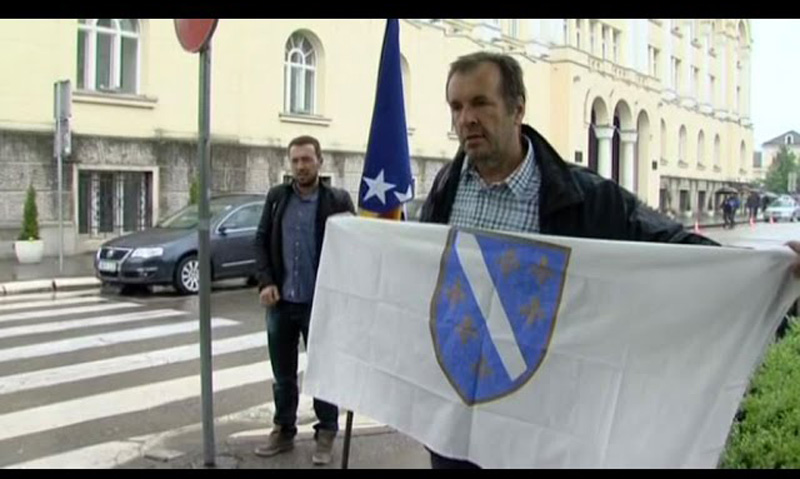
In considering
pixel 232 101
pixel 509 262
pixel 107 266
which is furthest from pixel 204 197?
pixel 232 101

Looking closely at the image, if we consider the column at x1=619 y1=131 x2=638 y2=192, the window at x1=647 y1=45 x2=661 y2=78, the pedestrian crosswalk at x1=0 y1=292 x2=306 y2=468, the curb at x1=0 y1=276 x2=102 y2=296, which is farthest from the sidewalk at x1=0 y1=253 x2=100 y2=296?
the window at x1=647 y1=45 x2=661 y2=78

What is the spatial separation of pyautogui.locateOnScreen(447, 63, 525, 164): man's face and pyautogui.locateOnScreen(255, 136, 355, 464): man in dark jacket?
8.31 feet

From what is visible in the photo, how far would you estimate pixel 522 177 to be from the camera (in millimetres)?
2980

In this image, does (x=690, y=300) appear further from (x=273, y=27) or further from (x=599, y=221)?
(x=273, y=27)

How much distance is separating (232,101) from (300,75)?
11.1 ft

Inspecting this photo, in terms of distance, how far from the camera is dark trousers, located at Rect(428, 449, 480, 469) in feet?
10.2

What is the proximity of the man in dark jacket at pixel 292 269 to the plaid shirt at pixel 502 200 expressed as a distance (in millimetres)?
2305

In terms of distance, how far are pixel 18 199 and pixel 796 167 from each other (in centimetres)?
10735

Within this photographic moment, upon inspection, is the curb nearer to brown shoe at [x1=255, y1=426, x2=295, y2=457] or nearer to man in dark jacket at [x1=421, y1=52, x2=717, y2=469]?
brown shoe at [x1=255, y1=426, x2=295, y2=457]

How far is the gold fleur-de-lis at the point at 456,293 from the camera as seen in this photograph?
10.4ft

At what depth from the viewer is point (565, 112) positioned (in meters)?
40.3

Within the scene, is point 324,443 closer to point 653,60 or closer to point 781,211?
point 653,60
